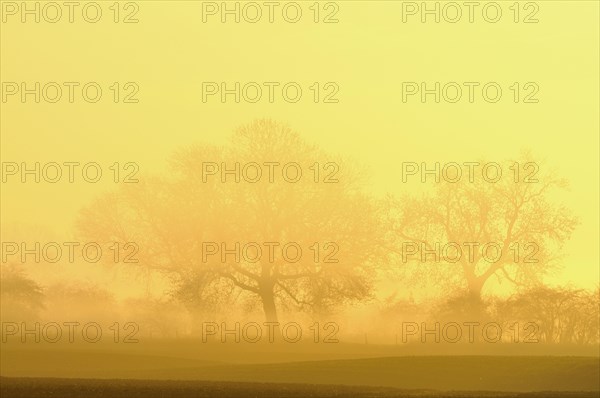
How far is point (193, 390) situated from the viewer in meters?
46.4

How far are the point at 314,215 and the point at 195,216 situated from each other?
8041 millimetres

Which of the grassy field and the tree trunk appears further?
the tree trunk

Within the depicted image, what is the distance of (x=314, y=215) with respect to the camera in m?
76.7

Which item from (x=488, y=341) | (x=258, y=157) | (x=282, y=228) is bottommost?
(x=488, y=341)

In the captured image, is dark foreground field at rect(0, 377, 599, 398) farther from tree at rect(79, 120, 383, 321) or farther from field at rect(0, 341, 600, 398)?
tree at rect(79, 120, 383, 321)

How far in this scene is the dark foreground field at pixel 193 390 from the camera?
146 ft

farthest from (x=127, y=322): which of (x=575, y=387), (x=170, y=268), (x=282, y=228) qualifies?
(x=575, y=387)

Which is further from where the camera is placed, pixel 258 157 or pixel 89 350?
pixel 258 157

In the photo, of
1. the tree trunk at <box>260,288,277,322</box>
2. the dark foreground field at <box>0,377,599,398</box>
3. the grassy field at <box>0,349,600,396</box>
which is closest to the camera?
the dark foreground field at <box>0,377,599,398</box>

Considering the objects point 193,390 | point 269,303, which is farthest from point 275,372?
point 269,303

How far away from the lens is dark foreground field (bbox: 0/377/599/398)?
4450cm

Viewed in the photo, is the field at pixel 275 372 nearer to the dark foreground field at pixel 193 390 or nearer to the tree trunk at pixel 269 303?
the dark foreground field at pixel 193 390

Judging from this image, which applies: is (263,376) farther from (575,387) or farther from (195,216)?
(195,216)

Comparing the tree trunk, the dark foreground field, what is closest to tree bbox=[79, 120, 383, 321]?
the tree trunk
